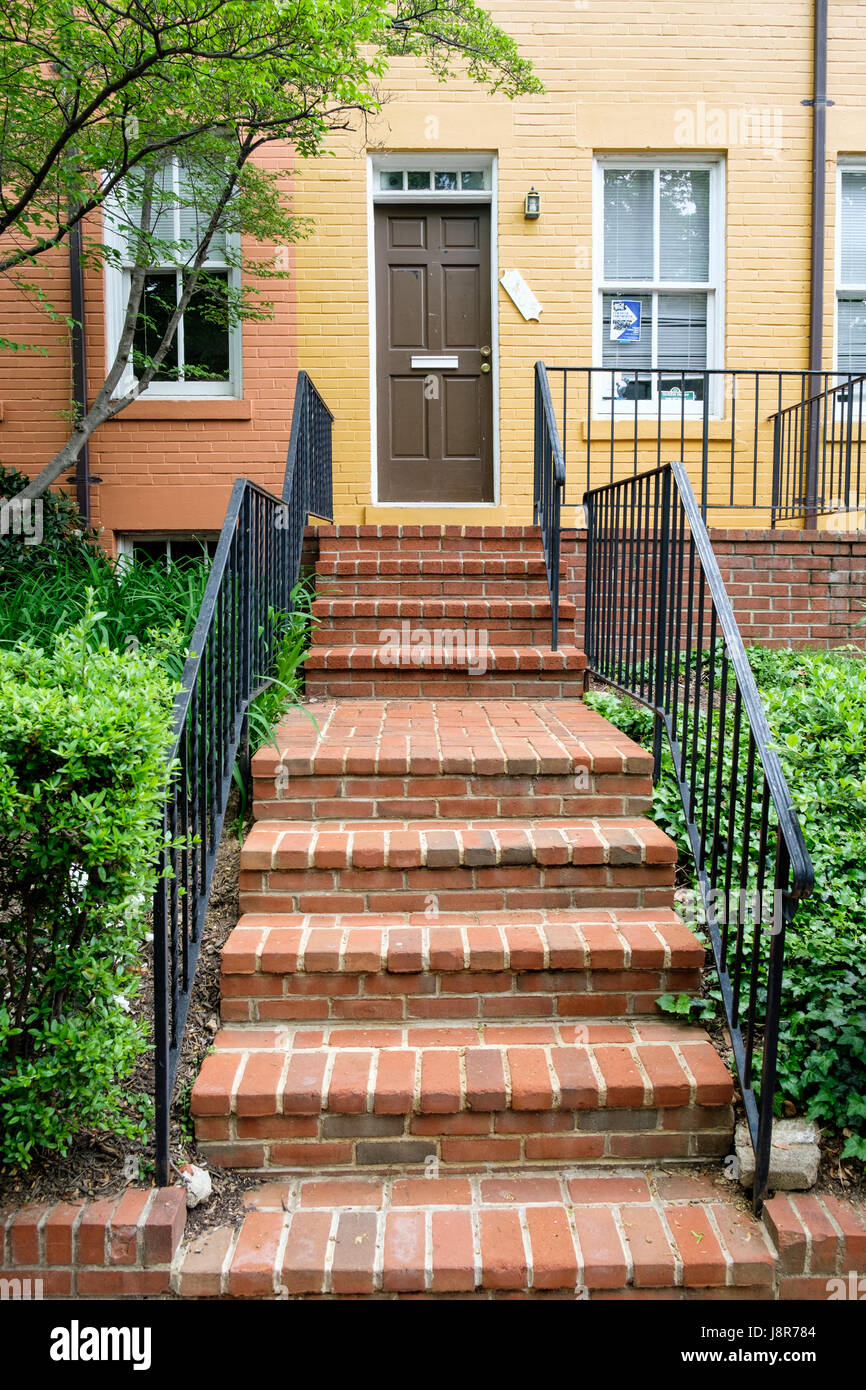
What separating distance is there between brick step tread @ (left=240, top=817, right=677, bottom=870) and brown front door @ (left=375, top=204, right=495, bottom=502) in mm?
4298

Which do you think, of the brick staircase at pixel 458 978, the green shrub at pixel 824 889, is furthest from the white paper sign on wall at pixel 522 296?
the brick staircase at pixel 458 978

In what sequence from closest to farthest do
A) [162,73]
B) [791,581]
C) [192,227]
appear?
[162,73] < [791,581] < [192,227]

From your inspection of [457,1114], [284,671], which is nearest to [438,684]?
[284,671]

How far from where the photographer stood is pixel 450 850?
9.23ft

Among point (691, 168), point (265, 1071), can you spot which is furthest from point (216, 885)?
point (691, 168)

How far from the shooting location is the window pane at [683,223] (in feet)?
22.0

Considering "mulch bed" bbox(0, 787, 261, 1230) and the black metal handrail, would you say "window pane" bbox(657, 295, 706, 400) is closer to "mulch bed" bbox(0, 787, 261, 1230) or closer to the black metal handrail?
the black metal handrail

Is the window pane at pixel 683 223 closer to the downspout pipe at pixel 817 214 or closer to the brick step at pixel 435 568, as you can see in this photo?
the downspout pipe at pixel 817 214

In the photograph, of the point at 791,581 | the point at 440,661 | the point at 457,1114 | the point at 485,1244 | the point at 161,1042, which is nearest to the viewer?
the point at 485,1244

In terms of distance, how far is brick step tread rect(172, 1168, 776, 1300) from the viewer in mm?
1983

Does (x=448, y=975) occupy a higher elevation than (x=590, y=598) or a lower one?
lower

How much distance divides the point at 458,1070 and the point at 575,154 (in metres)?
6.47

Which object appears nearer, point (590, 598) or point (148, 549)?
point (590, 598)

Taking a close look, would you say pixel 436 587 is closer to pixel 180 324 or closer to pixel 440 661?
→ pixel 440 661
